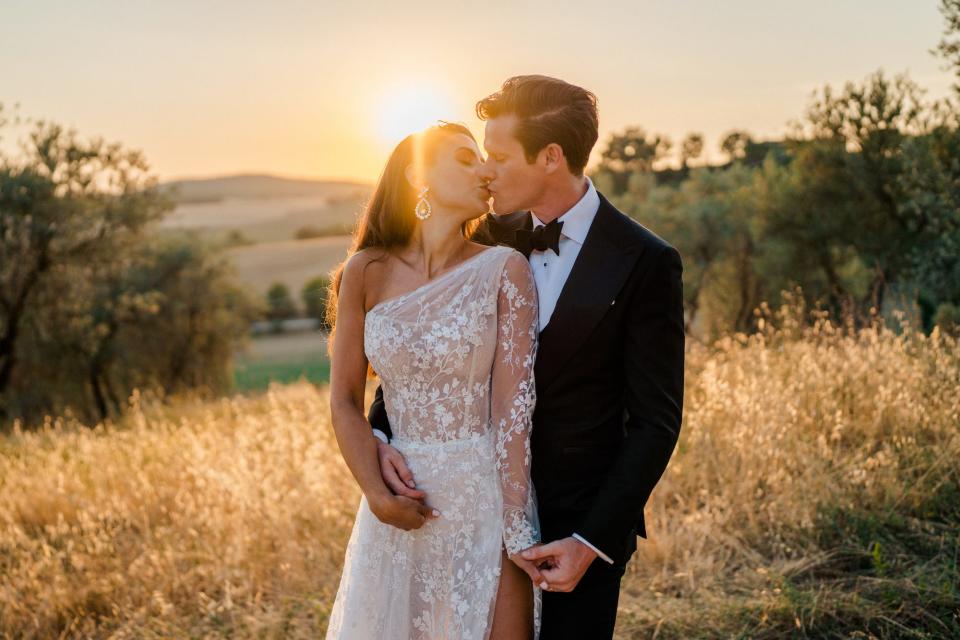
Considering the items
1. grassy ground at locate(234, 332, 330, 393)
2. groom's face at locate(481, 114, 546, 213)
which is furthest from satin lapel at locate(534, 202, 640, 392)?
grassy ground at locate(234, 332, 330, 393)

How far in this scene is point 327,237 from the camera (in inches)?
2798

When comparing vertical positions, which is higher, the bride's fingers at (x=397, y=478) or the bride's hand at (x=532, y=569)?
the bride's fingers at (x=397, y=478)

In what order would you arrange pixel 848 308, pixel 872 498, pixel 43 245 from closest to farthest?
pixel 872 498 < pixel 848 308 < pixel 43 245

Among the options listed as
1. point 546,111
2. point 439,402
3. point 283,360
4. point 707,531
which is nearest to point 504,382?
point 439,402

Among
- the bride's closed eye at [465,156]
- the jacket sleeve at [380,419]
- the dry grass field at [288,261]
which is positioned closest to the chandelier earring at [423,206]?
the bride's closed eye at [465,156]

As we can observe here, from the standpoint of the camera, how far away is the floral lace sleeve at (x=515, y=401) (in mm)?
2568

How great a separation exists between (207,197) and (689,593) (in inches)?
3768

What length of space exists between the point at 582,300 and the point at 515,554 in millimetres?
804

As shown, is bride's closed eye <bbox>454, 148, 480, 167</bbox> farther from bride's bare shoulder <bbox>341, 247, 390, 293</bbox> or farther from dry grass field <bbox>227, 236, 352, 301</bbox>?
dry grass field <bbox>227, 236, 352, 301</bbox>

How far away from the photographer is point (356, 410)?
8.93ft

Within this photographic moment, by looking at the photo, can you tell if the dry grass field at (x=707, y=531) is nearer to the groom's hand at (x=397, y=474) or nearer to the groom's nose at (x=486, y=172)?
the groom's hand at (x=397, y=474)

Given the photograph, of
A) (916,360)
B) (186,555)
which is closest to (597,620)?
(186,555)

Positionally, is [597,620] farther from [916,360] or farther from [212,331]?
[212,331]

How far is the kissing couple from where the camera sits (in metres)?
2.57
